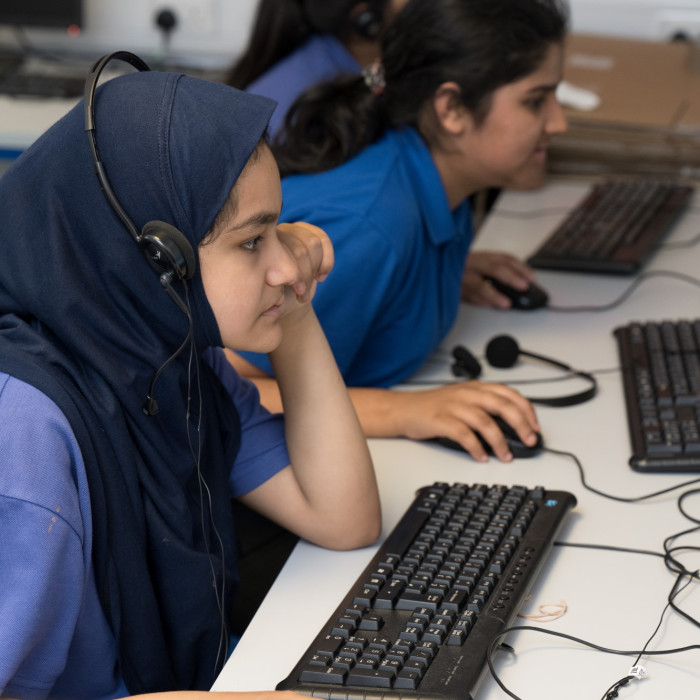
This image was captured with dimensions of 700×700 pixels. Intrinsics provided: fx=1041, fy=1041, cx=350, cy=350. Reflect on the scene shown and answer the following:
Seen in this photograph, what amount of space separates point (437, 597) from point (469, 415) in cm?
37

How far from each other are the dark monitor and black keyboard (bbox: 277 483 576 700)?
2.17 metres

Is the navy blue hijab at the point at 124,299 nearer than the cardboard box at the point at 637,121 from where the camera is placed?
Yes

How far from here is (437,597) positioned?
0.92m

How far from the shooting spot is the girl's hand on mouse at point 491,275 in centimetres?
173

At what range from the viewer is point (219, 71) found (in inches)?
111

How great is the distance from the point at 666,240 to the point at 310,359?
1131 mm

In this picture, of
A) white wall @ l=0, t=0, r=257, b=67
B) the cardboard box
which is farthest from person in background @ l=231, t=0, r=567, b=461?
white wall @ l=0, t=0, r=257, b=67

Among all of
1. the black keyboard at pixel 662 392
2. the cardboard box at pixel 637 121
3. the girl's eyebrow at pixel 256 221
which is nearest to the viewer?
the girl's eyebrow at pixel 256 221

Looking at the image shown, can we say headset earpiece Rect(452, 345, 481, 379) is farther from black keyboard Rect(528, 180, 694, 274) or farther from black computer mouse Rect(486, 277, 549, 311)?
black keyboard Rect(528, 180, 694, 274)

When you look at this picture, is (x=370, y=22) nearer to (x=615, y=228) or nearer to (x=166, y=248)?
(x=615, y=228)

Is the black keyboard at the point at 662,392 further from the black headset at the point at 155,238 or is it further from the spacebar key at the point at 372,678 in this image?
the black headset at the point at 155,238

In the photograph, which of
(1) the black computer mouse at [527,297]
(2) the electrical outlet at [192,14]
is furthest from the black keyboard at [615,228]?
(2) the electrical outlet at [192,14]

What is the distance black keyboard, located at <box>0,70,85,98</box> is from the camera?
2.62m

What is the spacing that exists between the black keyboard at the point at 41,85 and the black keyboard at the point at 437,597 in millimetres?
1884
